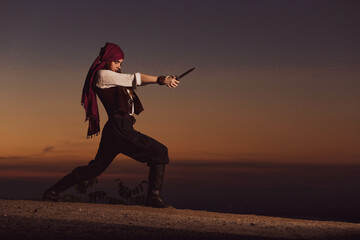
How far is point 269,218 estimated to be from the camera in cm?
949

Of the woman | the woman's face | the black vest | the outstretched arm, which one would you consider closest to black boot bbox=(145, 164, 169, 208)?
the woman

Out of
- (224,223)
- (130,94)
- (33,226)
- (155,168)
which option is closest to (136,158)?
(155,168)

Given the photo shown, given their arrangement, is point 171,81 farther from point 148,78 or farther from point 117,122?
point 117,122

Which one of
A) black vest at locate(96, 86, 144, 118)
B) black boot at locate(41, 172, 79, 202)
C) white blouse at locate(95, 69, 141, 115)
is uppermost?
white blouse at locate(95, 69, 141, 115)

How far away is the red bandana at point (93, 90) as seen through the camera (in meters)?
9.35

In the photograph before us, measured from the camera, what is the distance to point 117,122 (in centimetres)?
900

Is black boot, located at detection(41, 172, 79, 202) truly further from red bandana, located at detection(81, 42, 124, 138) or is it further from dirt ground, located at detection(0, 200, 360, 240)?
red bandana, located at detection(81, 42, 124, 138)

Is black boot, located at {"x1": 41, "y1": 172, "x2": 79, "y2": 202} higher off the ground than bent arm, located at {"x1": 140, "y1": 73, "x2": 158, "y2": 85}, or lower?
lower

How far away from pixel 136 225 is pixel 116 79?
2.74 m

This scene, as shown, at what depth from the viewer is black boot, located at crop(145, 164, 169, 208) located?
9.12 metres

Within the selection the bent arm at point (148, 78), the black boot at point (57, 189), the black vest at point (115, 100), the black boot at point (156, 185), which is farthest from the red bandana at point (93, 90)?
the black boot at point (156, 185)

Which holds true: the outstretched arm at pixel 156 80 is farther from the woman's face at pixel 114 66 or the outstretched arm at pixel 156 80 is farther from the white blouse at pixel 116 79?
the woman's face at pixel 114 66

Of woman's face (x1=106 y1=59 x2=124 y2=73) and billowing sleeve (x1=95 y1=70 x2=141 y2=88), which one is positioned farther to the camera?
woman's face (x1=106 y1=59 x2=124 y2=73)

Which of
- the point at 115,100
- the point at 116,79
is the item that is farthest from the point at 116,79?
the point at 115,100
